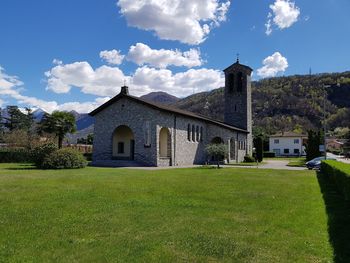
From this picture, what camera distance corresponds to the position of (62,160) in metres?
27.2

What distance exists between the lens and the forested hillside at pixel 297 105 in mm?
121125

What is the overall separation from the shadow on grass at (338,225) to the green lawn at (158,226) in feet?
0.57

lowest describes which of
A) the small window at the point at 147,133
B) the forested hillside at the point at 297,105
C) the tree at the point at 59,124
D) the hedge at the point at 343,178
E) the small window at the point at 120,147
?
the hedge at the point at 343,178

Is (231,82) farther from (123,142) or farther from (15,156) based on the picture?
(15,156)

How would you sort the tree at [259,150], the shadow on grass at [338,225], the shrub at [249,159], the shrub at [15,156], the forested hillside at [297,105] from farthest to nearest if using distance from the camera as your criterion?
1. the forested hillside at [297,105]
2. the tree at [259,150]
3. the shrub at [249,159]
4. the shrub at [15,156]
5. the shadow on grass at [338,225]

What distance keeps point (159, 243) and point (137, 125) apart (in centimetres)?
2843

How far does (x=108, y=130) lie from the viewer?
1463 inches

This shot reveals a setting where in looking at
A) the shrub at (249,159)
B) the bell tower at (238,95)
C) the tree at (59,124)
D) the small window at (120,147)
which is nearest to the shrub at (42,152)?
the small window at (120,147)

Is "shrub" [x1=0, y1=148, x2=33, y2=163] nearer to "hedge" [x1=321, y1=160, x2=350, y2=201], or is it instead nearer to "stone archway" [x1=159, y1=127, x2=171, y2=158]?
"stone archway" [x1=159, y1=127, x2=171, y2=158]

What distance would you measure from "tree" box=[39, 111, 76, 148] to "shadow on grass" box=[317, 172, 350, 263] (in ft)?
137

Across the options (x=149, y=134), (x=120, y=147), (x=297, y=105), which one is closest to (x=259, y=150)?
(x=120, y=147)

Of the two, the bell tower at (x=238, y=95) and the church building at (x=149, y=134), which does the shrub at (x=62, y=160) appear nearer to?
the church building at (x=149, y=134)

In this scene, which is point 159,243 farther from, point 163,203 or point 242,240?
point 163,203

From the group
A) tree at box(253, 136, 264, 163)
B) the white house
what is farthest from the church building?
the white house
